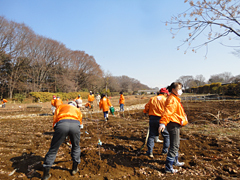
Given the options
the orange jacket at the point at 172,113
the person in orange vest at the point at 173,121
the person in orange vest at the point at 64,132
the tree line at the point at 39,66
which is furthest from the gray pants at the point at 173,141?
the tree line at the point at 39,66

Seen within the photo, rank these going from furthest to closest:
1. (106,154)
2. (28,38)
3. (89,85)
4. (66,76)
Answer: (89,85) < (66,76) < (28,38) < (106,154)

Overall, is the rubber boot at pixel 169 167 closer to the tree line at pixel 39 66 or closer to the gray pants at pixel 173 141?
the gray pants at pixel 173 141

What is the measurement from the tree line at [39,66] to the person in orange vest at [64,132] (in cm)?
3350

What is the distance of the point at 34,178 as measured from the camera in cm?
336

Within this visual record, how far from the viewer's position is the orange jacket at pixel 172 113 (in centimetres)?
343

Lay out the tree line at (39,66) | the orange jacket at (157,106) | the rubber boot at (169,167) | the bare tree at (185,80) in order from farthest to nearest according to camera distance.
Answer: the bare tree at (185,80) < the tree line at (39,66) < the orange jacket at (157,106) < the rubber boot at (169,167)

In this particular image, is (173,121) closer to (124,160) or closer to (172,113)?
(172,113)

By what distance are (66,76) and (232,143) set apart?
1627 inches

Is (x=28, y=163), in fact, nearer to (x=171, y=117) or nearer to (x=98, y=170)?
(x=98, y=170)

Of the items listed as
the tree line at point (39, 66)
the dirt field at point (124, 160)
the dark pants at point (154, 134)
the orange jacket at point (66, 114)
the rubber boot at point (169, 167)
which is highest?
the tree line at point (39, 66)

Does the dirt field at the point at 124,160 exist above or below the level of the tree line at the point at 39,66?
below

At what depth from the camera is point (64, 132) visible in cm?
329

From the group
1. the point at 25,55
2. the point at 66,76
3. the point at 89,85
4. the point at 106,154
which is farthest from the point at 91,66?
the point at 106,154

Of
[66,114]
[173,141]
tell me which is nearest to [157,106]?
[173,141]
